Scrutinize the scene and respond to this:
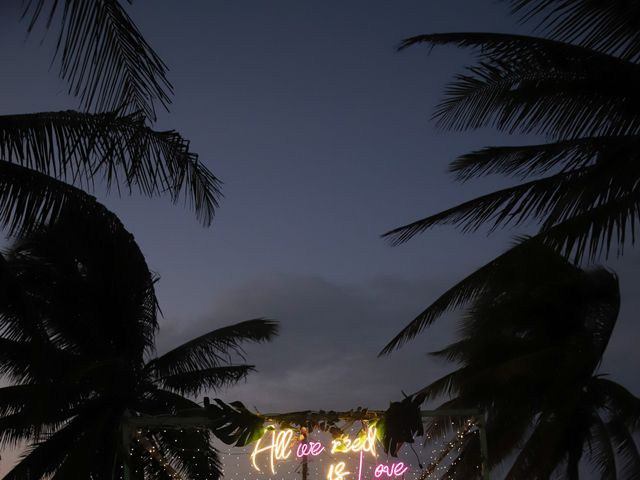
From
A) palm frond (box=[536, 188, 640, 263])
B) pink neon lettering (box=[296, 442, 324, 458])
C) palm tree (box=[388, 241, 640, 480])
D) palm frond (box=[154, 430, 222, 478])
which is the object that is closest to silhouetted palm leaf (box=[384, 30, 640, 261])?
palm frond (box=[536, 188, 640, 263])

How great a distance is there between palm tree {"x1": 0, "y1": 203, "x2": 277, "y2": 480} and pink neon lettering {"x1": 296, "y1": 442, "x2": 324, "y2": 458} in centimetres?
361

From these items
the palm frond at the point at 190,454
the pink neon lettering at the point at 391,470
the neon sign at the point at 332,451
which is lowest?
the pink neon lettering at the point at 391,470

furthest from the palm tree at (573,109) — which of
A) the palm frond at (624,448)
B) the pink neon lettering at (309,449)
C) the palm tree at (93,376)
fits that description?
the palm frond at (624,448)

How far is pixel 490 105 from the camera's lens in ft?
20.0

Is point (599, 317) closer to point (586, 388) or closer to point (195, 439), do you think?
point (586, 388)

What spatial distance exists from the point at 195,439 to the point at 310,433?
504 centimetres

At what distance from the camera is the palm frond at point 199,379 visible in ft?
52.0

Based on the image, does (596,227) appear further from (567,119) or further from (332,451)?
(332,451)

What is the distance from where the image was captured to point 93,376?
13.9 meters

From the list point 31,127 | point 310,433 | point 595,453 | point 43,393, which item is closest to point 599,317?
point 595,453

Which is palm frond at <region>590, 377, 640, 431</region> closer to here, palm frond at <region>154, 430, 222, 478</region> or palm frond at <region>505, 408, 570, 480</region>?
palm frond at <region>505, 408, 570, 480</region>

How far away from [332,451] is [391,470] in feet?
2.60

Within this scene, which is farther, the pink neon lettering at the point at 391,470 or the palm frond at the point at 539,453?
the palm frond at the point at 539,453

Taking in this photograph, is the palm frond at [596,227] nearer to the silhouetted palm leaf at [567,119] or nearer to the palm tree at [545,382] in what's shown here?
the silhouetted palm leaf at [567,119]
